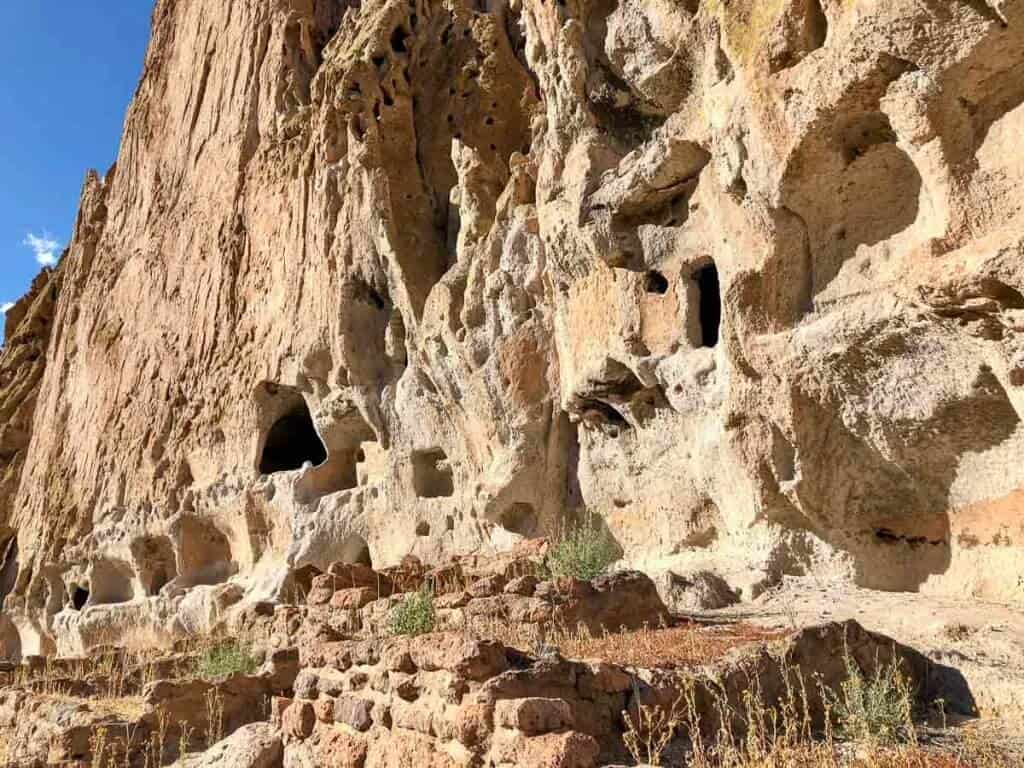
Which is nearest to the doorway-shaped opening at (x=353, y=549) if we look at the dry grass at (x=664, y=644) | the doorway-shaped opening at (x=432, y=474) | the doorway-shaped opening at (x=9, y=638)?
the doorway-shaped opening at (x=432, y=474)

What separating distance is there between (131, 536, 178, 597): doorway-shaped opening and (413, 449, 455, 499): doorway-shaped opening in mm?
7176

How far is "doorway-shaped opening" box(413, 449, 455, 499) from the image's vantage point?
12266 mm

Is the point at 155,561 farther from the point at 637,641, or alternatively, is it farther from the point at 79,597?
the point at 637,641

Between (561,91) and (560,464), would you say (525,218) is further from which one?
(560,464)

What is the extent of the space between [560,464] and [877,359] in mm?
4515

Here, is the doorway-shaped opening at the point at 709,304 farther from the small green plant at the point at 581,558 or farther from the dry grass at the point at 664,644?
the dry grass at the point at 664,644

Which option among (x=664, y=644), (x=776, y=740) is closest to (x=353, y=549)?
(x=664, y=644)

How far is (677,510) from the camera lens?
874 centimetres

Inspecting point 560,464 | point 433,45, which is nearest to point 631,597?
point 560,464

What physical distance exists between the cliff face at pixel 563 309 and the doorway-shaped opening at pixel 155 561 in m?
0.11

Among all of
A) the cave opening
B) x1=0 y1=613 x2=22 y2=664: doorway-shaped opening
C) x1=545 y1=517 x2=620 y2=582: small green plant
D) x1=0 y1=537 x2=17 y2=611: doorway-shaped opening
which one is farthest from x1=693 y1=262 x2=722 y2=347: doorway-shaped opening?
Answer: x1=0 y1=537 x2=17 y2=611: doorway-shaped opening

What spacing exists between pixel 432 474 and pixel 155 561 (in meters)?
7.78

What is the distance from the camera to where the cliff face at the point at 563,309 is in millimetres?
6367

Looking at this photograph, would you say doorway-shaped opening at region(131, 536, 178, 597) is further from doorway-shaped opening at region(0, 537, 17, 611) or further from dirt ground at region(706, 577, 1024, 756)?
dirt ground at region(706, 577, 1024, 756)
